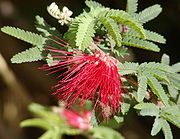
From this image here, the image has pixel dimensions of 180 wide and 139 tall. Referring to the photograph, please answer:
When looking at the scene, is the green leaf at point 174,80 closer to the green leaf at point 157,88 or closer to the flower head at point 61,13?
the green leaf at point 157,88

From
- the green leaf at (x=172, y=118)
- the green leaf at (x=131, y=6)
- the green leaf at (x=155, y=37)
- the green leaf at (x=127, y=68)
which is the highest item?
the green leaf at (x=131, y=6)

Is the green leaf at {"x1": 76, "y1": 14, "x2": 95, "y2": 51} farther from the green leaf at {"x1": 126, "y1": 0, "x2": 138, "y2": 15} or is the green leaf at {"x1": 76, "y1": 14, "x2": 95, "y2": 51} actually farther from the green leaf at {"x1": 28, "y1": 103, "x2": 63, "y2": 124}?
the green leaf at {"x1": 28, "y1": 103, "x2": 63, "y2": 124}

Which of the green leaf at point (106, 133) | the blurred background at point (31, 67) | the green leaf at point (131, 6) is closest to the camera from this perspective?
the green leaf at point (131, 6)

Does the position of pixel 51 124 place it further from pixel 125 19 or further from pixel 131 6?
pixel 125 19

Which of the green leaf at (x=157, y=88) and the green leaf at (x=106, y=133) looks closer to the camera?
the green leaf at (x=157, y=88)

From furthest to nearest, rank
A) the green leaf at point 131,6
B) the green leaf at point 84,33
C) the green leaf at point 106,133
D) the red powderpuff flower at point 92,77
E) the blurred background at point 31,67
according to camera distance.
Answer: the blurred background at point 31,67 < the green leaf at point 106,133 < the green leaf at point 131,6 < the red powderpuff flower at point 92,77 < the green leaf at point 84,33

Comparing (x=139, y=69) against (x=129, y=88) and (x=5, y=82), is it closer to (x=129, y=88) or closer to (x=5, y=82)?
(x=129, y=88)

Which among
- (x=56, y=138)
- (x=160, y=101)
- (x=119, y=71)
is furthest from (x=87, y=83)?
(x=56, y=138)

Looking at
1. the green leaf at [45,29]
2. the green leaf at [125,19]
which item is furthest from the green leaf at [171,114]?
the green leaf at [45,29]
